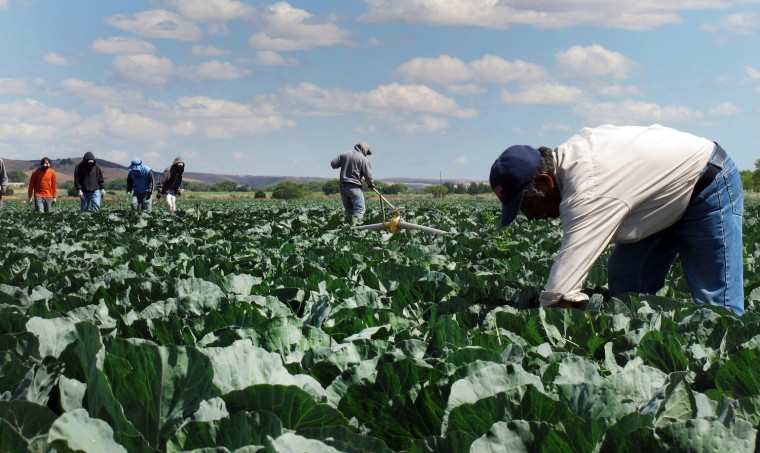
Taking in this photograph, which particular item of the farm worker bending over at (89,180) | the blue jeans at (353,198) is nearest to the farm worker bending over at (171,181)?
the farm worker bending over at (89,180)

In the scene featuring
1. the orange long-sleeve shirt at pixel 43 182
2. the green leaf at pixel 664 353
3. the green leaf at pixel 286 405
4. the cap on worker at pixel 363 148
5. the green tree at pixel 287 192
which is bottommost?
the green tree at pixel 287 192

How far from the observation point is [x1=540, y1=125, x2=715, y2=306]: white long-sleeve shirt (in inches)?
152

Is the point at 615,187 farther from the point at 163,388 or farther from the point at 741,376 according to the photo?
the point at 163,388

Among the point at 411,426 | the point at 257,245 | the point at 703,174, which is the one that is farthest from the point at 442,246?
the point at 411,426

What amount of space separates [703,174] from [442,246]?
457cm

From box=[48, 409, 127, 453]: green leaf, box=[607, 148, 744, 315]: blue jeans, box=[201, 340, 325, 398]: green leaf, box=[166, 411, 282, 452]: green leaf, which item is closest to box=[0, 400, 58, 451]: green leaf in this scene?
box=[48, 409, 127, 453]: green leaf

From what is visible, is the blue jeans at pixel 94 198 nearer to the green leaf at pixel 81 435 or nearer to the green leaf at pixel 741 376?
the green leaf at pixel 741 376

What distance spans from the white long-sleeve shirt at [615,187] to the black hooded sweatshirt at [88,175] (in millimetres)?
16625

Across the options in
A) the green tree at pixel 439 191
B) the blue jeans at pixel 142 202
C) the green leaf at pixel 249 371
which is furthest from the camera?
the green tree at pixel 439 191

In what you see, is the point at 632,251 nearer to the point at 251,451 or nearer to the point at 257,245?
the point at 251,451

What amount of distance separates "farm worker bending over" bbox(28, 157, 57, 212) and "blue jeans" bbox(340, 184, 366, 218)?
7.45 meters

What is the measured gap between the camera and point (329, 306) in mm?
3709

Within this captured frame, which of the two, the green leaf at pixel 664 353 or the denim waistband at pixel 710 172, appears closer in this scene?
the green leaf at pixel 664 353

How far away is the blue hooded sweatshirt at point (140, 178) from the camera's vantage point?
1960cm
